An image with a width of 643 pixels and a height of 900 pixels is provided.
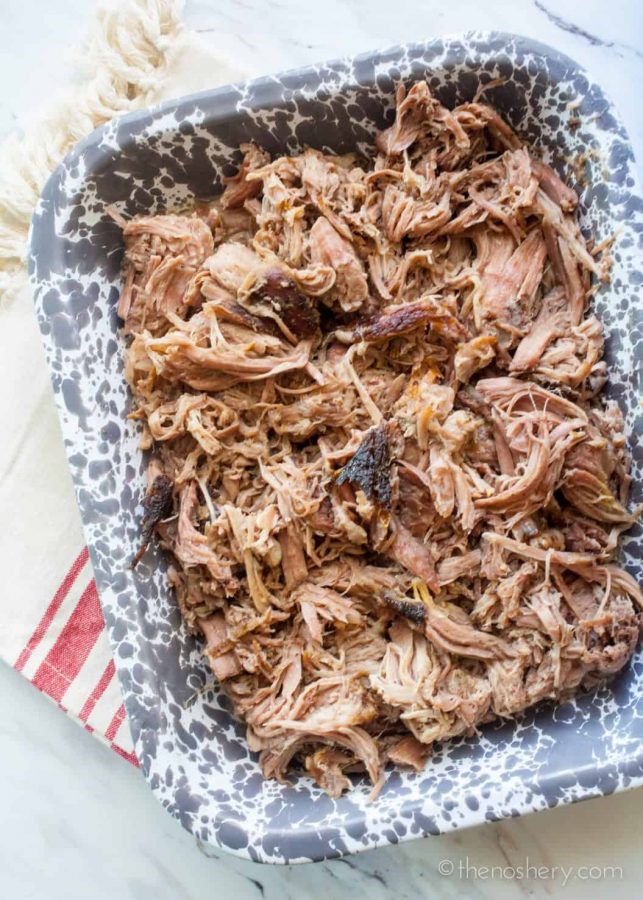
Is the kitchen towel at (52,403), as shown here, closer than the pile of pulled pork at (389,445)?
No

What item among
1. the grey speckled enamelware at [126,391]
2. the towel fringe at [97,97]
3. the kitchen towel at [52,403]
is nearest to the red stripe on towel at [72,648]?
the kitchen towel at [52,403]

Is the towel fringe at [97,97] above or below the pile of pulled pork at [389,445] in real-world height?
above

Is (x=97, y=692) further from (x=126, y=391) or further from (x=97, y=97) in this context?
(x=97, y=97)

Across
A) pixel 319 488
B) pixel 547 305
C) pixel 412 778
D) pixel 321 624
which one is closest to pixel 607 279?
pixel 547 305

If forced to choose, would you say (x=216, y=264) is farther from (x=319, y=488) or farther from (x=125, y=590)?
(x=125, y=590)

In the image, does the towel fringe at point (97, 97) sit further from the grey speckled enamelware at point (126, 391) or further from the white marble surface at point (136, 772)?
the grey speckled enamelware at point (126, 391)

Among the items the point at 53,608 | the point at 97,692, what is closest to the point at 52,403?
the point at 53,608

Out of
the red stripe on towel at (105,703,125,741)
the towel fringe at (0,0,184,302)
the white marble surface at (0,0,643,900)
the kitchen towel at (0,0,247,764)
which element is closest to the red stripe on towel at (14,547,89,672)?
the kitchen towel at (0,0,247,764)
